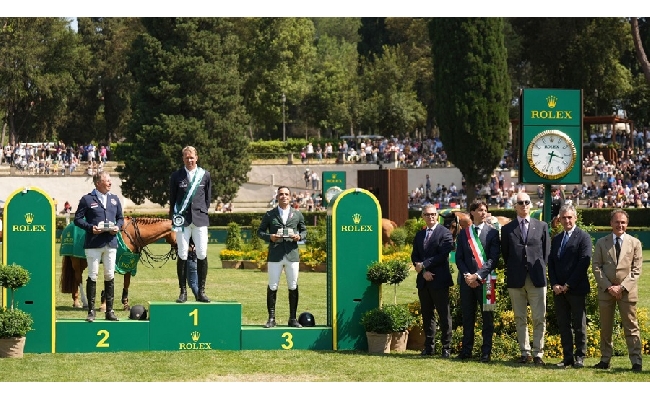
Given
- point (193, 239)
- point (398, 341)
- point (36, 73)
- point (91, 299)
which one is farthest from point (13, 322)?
point (36, 73)

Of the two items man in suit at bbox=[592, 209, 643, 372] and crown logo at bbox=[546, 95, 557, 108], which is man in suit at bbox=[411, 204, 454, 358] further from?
crown logo at bbox=[546, 95, 557, 108]

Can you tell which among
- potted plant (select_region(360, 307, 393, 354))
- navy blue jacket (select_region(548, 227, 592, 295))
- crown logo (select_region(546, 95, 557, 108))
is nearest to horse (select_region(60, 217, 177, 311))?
potted plant (select_region(360, 307, 393, 354))

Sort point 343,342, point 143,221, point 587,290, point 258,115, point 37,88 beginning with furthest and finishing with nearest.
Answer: point 258,115 < point 37,88 < point 143,221 < point 343,342 < point 587,290

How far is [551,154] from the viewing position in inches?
615

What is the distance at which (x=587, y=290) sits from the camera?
12.4 m

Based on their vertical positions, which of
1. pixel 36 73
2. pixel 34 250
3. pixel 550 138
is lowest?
pixel 34 250

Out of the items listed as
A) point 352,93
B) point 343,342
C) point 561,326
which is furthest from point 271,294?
point 352,93

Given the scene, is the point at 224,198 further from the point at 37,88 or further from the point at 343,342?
the point at 343,342

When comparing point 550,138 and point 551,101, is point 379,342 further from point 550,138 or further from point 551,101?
point 551,101

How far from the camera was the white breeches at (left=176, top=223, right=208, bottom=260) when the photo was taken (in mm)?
13656

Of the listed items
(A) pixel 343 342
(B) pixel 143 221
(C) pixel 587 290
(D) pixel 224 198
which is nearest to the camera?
(C) pixel 587 290

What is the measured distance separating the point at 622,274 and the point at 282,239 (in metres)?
3.93
